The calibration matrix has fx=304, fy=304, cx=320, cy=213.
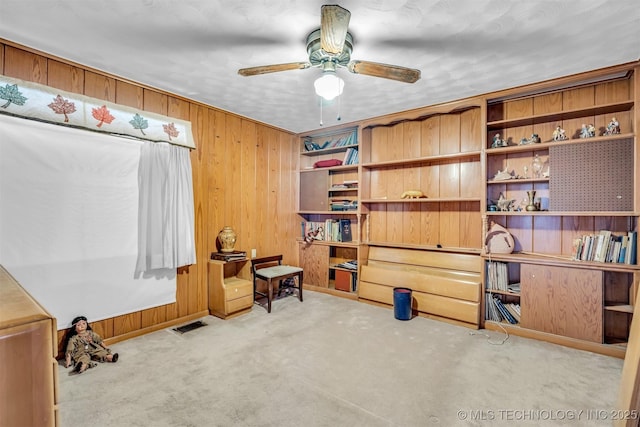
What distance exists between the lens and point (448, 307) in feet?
10.6

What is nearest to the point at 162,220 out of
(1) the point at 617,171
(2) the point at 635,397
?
(2) the point at 635,397

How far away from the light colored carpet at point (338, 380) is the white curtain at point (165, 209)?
0.74 meters

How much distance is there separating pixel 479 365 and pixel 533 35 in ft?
7.94

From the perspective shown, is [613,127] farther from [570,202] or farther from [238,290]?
[238,290]

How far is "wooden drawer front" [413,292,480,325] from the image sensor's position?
10.2 feet

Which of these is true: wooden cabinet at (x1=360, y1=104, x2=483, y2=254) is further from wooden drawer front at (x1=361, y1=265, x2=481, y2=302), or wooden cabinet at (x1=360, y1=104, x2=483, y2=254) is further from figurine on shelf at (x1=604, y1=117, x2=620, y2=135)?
figurine on shelf at (x1=604, y1=117, x2=620, y2=135)

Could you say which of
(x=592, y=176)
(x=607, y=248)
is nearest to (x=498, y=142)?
(x=592, y=176)

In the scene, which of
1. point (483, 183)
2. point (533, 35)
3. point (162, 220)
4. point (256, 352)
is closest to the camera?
point (533, 35)

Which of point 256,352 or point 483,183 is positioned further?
point 483,183

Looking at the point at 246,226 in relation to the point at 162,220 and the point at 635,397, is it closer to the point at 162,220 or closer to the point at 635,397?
the point at 162,220

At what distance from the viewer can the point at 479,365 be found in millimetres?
2365

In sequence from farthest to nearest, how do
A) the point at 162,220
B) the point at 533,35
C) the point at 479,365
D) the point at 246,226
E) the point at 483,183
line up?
1. the point at 246,226
2. the point at 483,183
3. the point at 162,220
4. the point at 479,365
5. the point at 533,35

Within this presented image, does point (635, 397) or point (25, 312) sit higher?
point (25, 312)

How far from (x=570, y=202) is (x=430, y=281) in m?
1.49
